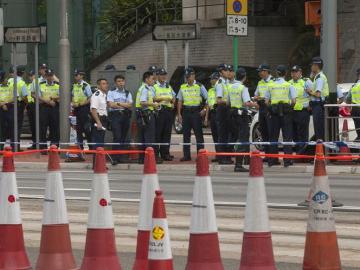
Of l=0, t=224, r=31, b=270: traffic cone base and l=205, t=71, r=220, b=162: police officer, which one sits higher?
l=205, t=71, r=220, b=162: police officer

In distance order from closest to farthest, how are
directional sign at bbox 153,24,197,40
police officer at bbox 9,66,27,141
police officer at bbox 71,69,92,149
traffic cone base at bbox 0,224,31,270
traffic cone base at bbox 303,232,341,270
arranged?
1. traffic cone base at bbox 303,232,341,270
2. traffic cone base at bbox 0,224,31,270
3. directional sign at bbox 153,24,197,40
4. police officer at bbox 71,69,92,149
5. police officer at bbox 9,66,27,141

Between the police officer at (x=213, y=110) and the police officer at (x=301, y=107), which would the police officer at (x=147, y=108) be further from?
the police officer at (x=301, y=107)

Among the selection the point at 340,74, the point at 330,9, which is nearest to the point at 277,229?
the point at 330,9

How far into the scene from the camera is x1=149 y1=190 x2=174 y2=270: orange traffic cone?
23.7 ft

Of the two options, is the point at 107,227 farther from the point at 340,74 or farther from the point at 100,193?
the point at 340,74

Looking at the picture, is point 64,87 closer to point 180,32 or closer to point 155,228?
point 180,32

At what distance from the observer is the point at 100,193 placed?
8.39m

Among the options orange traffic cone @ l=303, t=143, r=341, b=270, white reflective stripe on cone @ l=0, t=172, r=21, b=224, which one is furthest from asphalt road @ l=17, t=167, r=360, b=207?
white reflective stripe on cone @ l=0, t=172, r=21, b=224

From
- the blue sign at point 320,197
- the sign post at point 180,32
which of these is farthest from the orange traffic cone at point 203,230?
the sign post at point 180,32

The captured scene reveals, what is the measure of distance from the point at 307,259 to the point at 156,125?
1356cm

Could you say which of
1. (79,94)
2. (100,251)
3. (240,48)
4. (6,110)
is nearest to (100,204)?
(100,251)

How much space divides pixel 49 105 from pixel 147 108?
3979 millimetres

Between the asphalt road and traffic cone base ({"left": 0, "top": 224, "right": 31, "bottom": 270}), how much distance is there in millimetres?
5573

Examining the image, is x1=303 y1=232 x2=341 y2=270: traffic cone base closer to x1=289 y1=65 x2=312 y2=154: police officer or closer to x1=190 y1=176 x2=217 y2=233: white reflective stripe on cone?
x1=190 y1=176 x2=217 y2=233: white reflective stripe on cone
